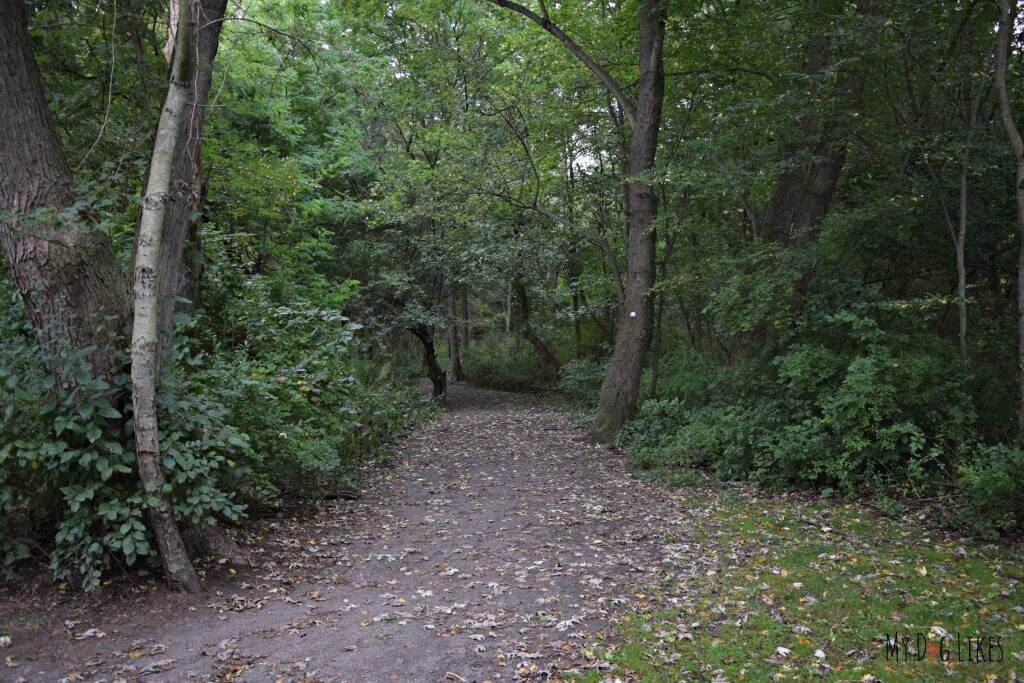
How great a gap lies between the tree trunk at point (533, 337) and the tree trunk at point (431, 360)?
3.05m

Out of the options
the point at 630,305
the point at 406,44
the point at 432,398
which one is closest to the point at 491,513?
the point at 630,305

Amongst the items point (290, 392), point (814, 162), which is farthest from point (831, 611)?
point (814, 162)

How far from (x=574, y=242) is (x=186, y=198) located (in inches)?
520

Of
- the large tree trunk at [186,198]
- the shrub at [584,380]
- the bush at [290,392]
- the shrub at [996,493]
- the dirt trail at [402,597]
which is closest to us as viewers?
the dirt trail at [402,597]

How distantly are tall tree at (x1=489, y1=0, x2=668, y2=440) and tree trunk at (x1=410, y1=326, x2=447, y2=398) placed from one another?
7.97 m

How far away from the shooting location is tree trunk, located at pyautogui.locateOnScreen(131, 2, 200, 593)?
4805 mm

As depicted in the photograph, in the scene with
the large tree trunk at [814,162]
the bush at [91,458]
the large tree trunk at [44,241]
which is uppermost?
the large tree trunk at [814,162]

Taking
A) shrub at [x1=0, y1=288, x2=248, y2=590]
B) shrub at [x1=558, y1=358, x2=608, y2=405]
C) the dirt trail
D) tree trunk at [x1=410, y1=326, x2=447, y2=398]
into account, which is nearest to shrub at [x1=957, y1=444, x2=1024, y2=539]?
the dirt trail

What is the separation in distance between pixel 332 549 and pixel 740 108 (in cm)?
801

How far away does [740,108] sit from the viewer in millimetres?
9820

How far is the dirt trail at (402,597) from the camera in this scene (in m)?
4.08

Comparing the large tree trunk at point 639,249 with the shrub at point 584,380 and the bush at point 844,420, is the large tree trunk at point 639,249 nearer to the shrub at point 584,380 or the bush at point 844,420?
the bush at point 844,420

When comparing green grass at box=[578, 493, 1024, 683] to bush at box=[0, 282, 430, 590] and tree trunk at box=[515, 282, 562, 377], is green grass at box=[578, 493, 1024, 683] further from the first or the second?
tree trunk at box=[515, 282, 562, 377]

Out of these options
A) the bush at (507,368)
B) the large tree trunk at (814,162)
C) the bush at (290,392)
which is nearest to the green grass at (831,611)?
the bush at (290,392)
